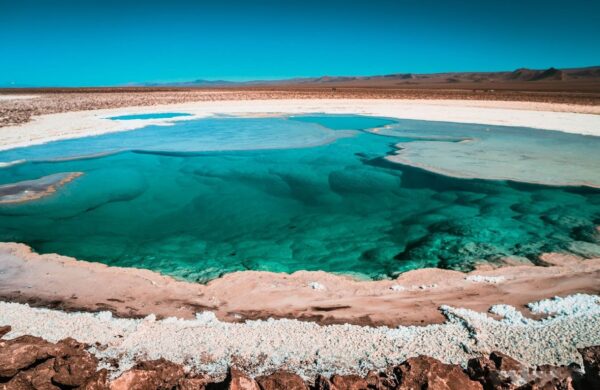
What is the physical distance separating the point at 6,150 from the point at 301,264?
914cm

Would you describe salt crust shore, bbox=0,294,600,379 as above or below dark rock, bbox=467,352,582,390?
below

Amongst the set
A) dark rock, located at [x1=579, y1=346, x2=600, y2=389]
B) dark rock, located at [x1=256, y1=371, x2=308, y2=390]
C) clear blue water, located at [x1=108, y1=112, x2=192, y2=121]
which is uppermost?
clear blue water, located at [x1=108, y1=112, x2=192, y2=121]

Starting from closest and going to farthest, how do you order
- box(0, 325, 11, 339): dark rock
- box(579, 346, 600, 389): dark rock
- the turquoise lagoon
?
box(579, 346, 600, 389): dark rock < box(0, 325, 11, 339): dark rock < the turquoise lagoon

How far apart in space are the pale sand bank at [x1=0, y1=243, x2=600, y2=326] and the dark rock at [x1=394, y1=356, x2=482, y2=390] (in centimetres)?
77

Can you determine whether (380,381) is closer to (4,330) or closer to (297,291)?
(297,291)

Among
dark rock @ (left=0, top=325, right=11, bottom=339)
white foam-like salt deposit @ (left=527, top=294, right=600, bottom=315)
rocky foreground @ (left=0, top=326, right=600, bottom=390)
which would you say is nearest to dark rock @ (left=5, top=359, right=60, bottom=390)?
rocky foreground @ (left=0, top=326, right=600, bottom=390)

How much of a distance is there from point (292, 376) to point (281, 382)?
8 centimetres

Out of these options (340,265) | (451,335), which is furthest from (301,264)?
(451,335)

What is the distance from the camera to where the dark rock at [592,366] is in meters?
2.14

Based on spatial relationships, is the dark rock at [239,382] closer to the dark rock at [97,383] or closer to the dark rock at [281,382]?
the dark rock at [281,382]

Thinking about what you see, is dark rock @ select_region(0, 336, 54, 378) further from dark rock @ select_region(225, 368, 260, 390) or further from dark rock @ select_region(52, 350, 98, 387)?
dark rock @ select_region(225, 368, 260, 390)

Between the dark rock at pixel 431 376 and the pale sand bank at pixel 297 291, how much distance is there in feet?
2.52

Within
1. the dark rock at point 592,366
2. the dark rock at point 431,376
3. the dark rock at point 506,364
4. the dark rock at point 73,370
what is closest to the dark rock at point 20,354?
the dark rock at point 73,370

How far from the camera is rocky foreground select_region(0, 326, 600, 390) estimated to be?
2.21m
